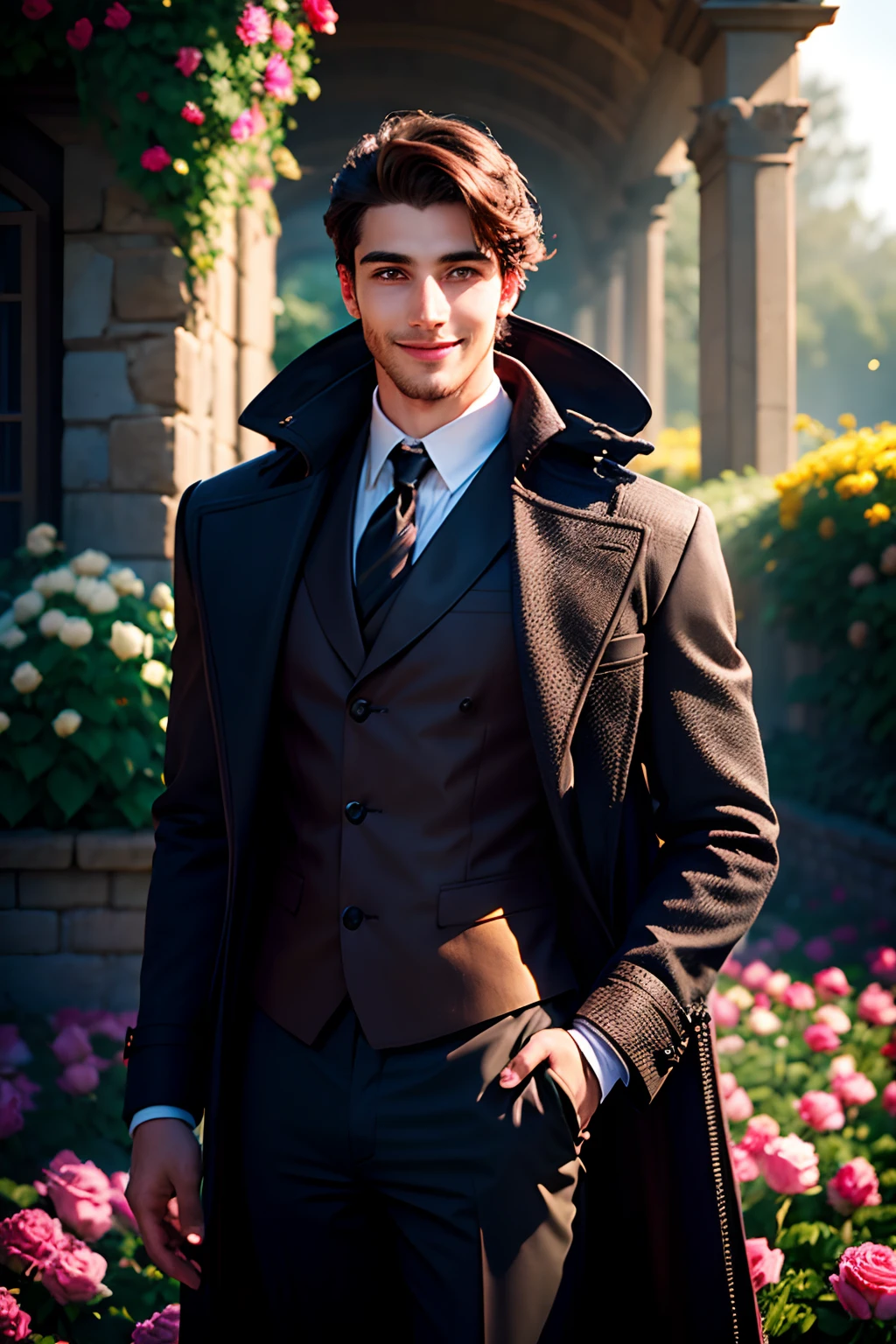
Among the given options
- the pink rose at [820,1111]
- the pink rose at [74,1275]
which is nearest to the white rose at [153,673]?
the pink rose at [74,1275]

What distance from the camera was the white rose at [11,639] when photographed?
14.6 ft

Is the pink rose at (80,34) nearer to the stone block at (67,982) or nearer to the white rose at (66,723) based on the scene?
the white rose at (66,723)

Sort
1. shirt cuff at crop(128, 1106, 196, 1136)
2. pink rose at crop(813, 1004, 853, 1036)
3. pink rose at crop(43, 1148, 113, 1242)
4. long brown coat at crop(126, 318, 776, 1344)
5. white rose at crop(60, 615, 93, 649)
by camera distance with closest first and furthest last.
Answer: long brown coat at crop(126, 318, 776, 1344)
shirt cuff at crop(128, 1106, 196, 1136)
pink rose at crop(43, 1148, 113, 1242)
pink rose at crop(813, 1004, 853, 1036)
white rose at crop(60, 615, 93, 649)

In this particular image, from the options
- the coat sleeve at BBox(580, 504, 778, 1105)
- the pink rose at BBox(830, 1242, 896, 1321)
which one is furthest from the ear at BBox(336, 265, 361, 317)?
the pink rose at BBox(830, 1242, 896, 1321)

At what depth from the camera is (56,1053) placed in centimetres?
369

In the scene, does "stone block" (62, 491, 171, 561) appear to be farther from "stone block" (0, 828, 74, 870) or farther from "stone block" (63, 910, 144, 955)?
"stone block" (63, 910, 144, 955)

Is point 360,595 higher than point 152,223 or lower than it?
lower

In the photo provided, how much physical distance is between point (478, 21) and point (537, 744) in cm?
947

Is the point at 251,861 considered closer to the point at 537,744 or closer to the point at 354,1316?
the point at 537,744

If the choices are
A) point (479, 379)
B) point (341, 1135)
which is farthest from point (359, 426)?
point (341, 1135)

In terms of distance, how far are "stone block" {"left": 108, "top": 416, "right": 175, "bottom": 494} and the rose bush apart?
628mm

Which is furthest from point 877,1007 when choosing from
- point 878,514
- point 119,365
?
point 119,365

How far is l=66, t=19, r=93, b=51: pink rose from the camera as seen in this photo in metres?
4.81

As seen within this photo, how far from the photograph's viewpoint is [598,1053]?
1571mm
